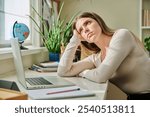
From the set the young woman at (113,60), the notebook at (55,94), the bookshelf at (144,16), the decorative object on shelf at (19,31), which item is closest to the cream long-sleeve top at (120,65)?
the young woman at (113,60)

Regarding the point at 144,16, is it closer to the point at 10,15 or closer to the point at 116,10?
the point at 116,10

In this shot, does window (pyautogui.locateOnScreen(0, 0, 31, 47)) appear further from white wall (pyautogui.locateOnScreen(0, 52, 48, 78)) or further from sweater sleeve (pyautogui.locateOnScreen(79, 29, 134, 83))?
sweater sleeve (pyautogui.locateOnScreen(79, 29, 134, 83))

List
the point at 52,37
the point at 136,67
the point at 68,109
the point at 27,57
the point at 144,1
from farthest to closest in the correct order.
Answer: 1. the point at 144,1
2. the point at 52,37
3. the point at 27,57
4. the point at 136,67
5. the point at 68,109

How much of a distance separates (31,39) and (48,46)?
0.24 m

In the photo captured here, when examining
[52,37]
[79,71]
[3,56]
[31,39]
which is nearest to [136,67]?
[79,71]

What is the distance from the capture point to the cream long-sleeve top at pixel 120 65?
133cm

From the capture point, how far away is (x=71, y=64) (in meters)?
1.58

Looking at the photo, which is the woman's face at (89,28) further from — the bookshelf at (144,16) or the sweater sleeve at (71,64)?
the bookshelf at (144,16)

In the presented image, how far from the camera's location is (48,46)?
2279 millimetres

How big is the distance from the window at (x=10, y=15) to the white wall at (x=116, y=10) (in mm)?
1014

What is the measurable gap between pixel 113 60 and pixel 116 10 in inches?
76.0

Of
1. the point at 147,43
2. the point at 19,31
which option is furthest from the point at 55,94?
the point at 147,43

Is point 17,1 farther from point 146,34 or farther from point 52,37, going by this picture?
point 146,34

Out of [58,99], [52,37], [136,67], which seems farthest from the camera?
[52,37]
